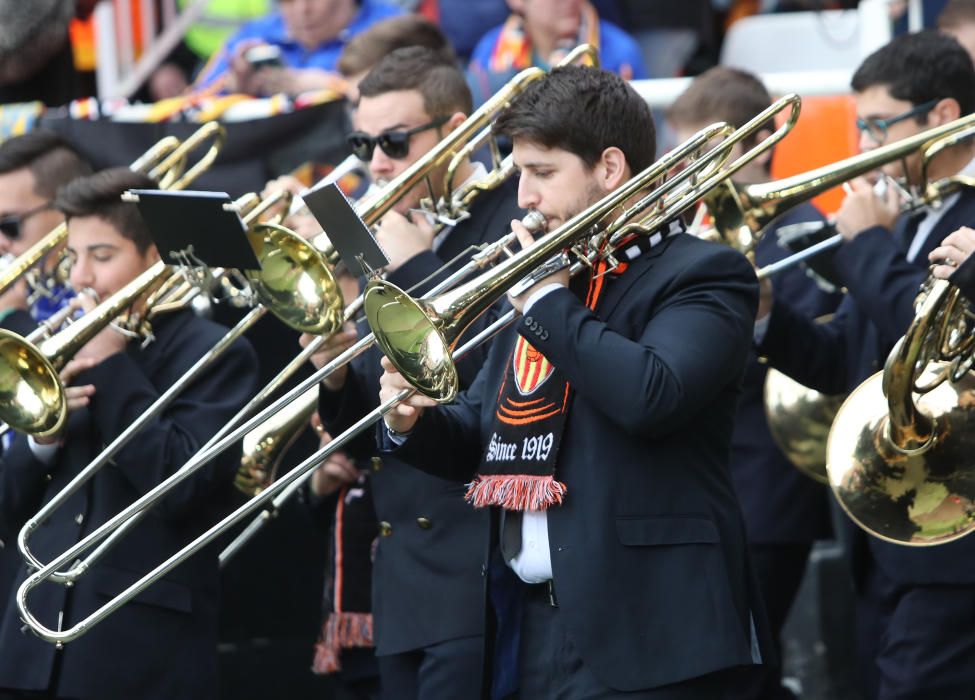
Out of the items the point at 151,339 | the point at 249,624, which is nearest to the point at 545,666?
the point at 151,339

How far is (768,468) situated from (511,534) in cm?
208

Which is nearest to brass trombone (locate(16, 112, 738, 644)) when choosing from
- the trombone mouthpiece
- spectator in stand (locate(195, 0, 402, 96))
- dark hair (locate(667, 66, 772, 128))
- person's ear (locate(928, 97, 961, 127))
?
the trombone mouthpiece

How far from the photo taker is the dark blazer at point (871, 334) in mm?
4539

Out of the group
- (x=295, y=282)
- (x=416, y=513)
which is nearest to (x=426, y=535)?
(x=416, y=513)

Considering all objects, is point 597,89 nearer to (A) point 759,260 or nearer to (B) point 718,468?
(B) point 718,468

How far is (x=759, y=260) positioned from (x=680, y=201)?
5.52 feet

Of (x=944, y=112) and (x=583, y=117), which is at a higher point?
(x=583, y=117)

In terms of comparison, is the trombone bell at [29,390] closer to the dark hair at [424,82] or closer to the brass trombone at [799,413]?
the dark hair at [424,82]

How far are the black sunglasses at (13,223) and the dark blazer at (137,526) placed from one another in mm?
1131

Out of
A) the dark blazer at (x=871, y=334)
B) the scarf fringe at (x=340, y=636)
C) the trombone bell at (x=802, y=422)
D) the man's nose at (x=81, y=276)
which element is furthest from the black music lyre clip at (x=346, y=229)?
the trombone bell at (x=802, y=422)

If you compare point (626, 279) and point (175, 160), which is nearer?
point (626, 279)

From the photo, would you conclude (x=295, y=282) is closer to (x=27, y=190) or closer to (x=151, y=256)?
(x=151, y=256)

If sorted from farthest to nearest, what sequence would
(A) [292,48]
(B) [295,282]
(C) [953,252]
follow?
1. (A) [292,48]
2. (B) [295,282]
3. (C) [953,252]

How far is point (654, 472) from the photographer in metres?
3.67
